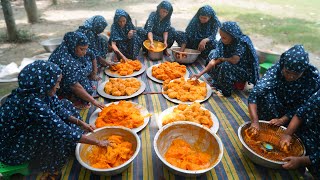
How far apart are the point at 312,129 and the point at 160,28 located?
13.3 ft

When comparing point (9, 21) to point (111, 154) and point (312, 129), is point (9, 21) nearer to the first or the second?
point (111, 154)

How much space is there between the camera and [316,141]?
2633mm

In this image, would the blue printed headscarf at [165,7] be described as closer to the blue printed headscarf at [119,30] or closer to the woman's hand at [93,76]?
the blue printed headscarf at [119,30]

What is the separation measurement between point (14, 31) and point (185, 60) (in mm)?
5951

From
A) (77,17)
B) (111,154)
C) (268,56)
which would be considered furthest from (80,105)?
(77,17)

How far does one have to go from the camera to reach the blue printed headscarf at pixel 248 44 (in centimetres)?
390

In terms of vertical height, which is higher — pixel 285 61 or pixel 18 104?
pixel 285 61

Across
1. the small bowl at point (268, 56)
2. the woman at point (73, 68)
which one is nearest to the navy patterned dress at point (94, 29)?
the woman at point (73, 68)

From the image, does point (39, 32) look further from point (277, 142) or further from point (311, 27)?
point (311, 27)

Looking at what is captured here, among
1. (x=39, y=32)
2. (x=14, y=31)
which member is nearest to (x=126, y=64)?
(x=14, y=31)

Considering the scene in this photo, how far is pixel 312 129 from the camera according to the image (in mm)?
2678

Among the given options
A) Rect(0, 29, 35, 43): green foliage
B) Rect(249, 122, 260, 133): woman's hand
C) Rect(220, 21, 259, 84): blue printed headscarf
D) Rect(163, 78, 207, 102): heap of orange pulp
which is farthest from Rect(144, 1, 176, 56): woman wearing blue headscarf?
Rect(0, 29, 35, 43): green foliage

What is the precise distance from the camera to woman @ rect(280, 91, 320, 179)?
2445 mm

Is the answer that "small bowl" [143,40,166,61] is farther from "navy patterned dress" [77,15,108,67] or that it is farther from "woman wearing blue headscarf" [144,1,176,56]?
"navy patterned dress" [77,15,108,67]
